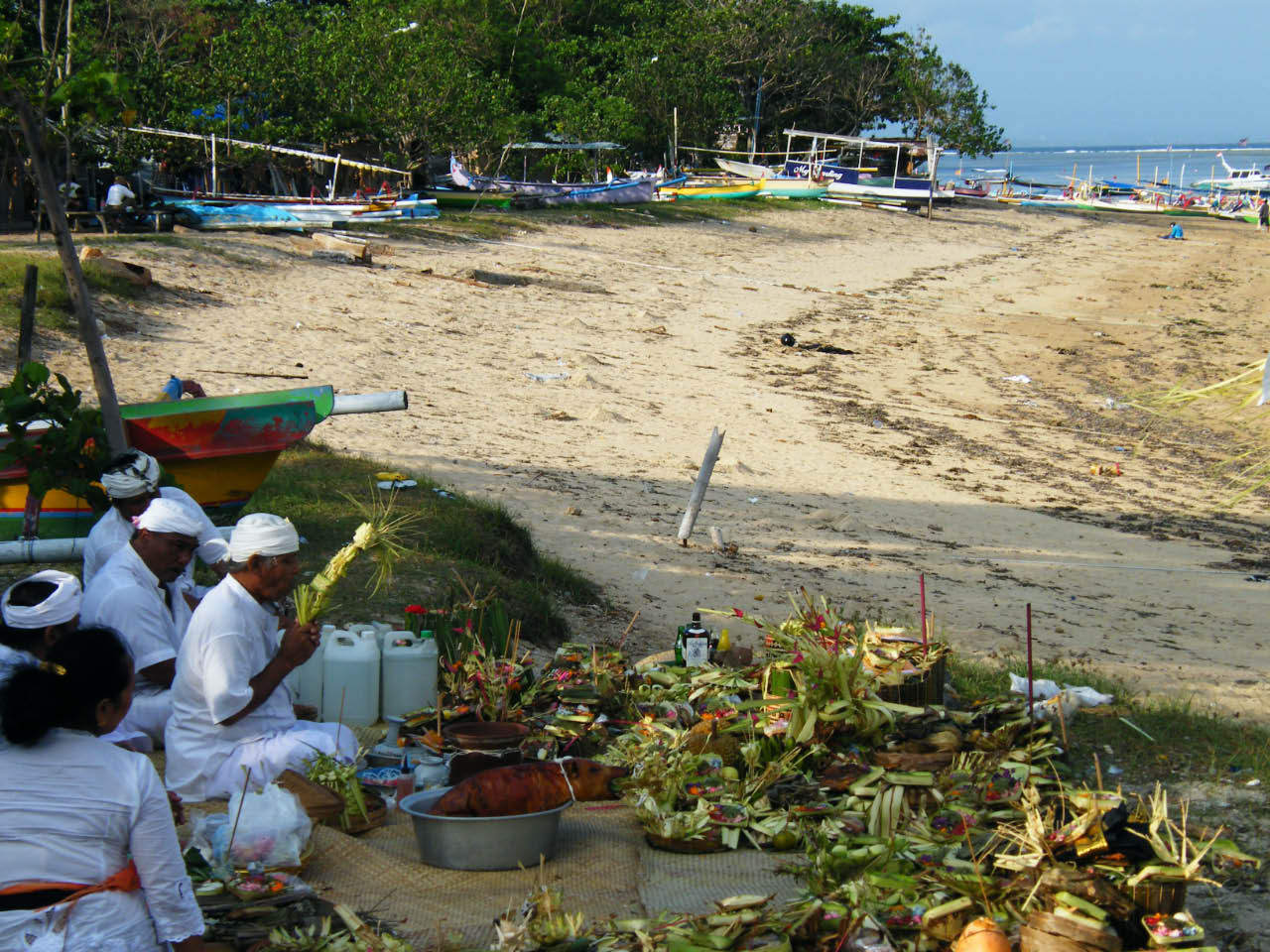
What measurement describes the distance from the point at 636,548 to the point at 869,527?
7.88 ft

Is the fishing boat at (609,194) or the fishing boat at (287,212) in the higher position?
the fishing boat at (609,194)

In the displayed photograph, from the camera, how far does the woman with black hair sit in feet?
Answer: 8.97

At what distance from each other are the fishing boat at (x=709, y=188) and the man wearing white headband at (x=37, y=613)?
111ft

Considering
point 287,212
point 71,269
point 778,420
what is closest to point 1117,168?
point 287,212

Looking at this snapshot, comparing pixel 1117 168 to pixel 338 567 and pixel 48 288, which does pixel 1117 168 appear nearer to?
pixel 48 288

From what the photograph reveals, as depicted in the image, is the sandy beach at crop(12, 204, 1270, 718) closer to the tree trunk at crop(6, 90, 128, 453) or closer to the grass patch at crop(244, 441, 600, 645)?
the grass patch at crop(244, 441, 600, 645)

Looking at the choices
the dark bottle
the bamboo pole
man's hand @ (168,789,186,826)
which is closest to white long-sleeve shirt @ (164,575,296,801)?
man's hand @ (168,789,186,826)

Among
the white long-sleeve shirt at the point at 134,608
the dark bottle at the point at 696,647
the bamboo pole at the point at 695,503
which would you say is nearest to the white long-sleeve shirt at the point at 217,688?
the white long-sleeve shirt at the point at 134,608

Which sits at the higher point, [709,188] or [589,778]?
[709,188]

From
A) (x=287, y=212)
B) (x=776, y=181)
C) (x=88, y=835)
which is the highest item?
(x=776, y=181)

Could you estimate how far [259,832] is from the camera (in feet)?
12.7

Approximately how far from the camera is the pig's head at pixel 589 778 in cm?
488

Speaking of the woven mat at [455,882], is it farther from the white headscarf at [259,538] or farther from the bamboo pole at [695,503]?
the bamboo pole at [695,503]

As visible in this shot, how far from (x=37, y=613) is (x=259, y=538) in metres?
1.08
